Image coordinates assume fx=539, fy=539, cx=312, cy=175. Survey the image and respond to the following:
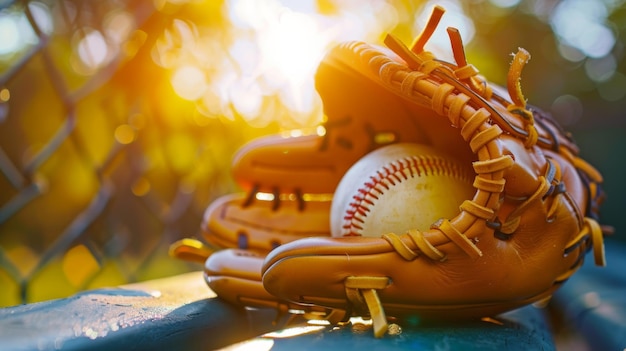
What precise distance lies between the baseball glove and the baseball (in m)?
0.03

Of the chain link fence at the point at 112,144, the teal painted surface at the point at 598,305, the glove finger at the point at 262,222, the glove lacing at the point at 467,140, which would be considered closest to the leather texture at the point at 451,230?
the glove lacing at the point at 467,140

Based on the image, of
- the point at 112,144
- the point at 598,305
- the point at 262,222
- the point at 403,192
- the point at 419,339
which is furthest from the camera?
the point at 112,144

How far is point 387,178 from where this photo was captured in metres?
0.98

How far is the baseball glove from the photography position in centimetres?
77

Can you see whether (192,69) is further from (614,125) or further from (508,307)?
(508,307)

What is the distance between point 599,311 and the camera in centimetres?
103

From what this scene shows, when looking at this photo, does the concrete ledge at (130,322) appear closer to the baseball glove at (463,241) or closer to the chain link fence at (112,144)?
the baseball glove at (463,241)

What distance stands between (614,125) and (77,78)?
3994 millimetres

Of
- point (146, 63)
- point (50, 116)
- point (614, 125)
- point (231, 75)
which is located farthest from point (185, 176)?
point (50, 116)

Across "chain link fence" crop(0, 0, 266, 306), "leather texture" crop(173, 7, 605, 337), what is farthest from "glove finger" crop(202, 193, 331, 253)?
"chain link fence" crop(0, 0, 266, 306)

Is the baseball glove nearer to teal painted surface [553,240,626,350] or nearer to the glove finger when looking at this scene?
teal painted surface [553,240,626,350]

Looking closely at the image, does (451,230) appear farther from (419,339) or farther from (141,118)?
(141,118)

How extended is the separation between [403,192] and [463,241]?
21 centimetres

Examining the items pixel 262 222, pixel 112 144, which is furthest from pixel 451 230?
pixel 112 144
